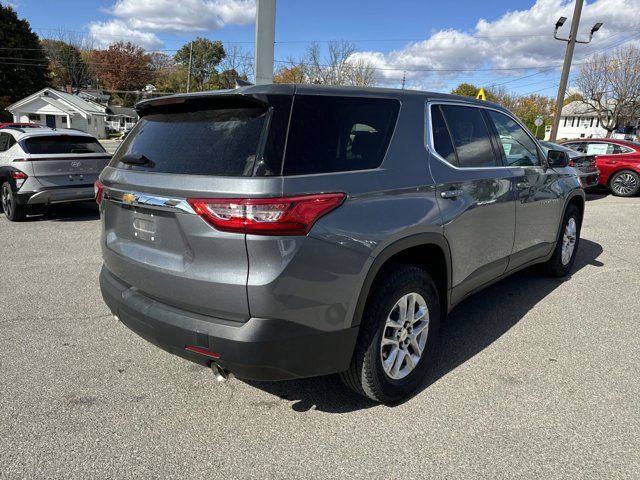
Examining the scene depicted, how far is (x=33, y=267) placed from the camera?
5.59m

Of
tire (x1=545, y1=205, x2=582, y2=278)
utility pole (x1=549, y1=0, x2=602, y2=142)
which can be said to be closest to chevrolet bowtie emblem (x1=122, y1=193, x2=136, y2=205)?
tire (x1=545, y1=205, x2=582, y2=278)

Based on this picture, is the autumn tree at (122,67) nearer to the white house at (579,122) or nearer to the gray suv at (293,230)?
the white house at (579,122)

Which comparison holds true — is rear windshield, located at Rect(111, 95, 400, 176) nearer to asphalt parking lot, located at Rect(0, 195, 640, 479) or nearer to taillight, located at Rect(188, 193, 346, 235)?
taillight, located at Rect(188, 193, 346, 235)

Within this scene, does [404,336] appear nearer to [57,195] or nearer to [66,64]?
[57,195]

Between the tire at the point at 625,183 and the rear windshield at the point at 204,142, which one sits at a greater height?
the rear windshield at the point at 204,142

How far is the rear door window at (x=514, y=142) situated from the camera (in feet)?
13.5

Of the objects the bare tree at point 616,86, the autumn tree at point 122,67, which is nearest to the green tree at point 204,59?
the autumn tree at point 122,67

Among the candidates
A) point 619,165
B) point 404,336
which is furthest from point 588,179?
point 404,336

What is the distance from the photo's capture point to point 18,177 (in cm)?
791

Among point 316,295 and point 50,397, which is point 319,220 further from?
point 50,397

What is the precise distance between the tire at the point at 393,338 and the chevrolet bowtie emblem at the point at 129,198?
4.75 feet

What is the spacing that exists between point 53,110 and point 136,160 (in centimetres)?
5598

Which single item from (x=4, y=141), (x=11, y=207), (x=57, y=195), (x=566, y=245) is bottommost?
(x=11, y=207)

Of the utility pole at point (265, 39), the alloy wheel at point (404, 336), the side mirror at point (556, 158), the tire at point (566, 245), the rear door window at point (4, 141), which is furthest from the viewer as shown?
the rear door window at point (4, 141)
